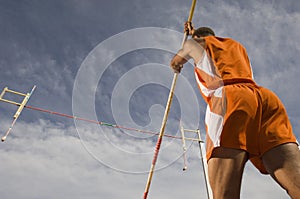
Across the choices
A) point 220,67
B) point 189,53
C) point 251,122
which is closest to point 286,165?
point 251,122

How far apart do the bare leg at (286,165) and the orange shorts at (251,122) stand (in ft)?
0.14

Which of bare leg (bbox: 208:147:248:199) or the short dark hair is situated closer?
bare leg (bbox: 208:147:248:199)

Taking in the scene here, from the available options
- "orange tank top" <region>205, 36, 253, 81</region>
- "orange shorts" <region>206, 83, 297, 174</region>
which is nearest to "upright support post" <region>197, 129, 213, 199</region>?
"orange shorts" <region>206, 83, 297, 174</region>

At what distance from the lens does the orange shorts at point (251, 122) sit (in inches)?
67.9

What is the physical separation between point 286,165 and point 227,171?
413 mm

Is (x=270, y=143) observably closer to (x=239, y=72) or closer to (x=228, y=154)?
(x=228, y=154)

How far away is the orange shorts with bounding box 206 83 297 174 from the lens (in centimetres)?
172

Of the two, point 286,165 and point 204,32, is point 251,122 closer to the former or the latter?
point 286,165

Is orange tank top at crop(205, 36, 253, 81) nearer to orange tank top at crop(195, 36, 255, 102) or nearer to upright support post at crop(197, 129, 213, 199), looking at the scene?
orange tank top at crop(195, 36, 255, 102)

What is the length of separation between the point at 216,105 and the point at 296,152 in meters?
0.60

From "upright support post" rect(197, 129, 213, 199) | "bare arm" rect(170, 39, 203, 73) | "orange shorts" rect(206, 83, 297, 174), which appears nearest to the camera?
"orange shorts" rect(206, 83, 297, 174)

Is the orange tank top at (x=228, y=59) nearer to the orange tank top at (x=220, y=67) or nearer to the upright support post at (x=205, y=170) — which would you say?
the orange tank top at (x=220, y=67)

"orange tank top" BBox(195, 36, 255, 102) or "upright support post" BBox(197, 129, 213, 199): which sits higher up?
"upright support post" BBox(197, 129, 213, 199)

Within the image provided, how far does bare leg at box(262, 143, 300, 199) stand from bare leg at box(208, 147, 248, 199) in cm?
21
